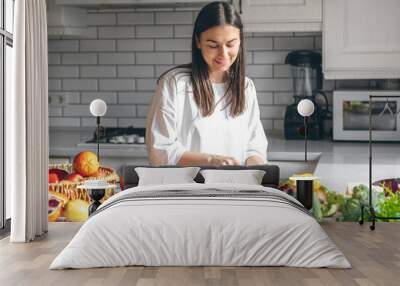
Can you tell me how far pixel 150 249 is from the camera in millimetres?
→ 4113

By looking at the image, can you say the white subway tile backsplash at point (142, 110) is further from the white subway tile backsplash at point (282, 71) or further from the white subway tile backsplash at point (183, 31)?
the white subway tile backsplash at point (282, 71)

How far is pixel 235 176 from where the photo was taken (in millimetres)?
5516

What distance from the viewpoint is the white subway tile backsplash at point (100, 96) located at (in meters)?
6.32

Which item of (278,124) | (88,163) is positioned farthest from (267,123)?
(88,163)

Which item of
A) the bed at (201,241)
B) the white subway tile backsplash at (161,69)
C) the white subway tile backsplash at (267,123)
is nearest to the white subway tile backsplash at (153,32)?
the white subway tile backsplash at (161,69)

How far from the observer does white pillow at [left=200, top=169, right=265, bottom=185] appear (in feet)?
18.1

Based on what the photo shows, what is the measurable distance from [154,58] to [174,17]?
39cm

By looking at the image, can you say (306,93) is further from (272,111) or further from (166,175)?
(166,175)

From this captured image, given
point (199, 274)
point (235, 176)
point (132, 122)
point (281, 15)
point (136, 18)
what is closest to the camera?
point (199, 274)

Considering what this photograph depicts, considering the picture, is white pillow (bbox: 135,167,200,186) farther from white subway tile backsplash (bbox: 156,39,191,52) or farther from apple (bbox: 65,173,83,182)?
white subway tile backsplash (bbox: 156,39,191,52)

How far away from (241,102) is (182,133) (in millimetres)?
551

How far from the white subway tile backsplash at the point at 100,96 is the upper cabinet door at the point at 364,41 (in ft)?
5.92

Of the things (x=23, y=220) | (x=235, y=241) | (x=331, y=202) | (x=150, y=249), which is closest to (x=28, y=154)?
(x=23, y=220)

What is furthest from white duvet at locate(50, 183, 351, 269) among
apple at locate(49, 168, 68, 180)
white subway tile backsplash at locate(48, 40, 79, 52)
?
white subway tile backsplash at locate(48, 40, 79, 52)
